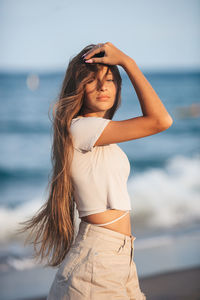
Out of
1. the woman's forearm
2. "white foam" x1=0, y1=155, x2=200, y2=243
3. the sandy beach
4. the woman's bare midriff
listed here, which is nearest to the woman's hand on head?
the woman's forearm

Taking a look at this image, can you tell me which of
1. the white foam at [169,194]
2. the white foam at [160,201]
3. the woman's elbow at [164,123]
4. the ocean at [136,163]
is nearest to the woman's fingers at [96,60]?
the woman's elbow at [164,123]

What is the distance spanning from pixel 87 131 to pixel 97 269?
605mm

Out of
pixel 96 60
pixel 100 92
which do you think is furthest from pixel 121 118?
pixel 96 60

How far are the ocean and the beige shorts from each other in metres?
1.31

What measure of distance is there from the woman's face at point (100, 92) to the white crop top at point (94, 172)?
141 millimetres

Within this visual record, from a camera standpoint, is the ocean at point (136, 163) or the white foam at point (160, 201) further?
the white foam at point (160, 201)

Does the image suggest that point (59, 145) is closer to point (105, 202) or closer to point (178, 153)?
point (105, 202)

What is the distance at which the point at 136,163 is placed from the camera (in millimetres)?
11414

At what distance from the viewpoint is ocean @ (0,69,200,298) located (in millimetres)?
5895

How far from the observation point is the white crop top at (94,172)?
1.83 meters

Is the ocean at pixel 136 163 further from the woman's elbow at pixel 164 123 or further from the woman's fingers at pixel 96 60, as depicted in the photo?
the woman's elbow at pixel 164 123

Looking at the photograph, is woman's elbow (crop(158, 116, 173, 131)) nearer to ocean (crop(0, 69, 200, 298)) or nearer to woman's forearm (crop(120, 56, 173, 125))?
woman's forearm (crop(120, 56, 173, 125))

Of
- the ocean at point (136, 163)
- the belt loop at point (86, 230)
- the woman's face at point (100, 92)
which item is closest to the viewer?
the belt loop at point (86, 230)

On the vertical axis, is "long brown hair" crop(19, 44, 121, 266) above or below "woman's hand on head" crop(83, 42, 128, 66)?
below
